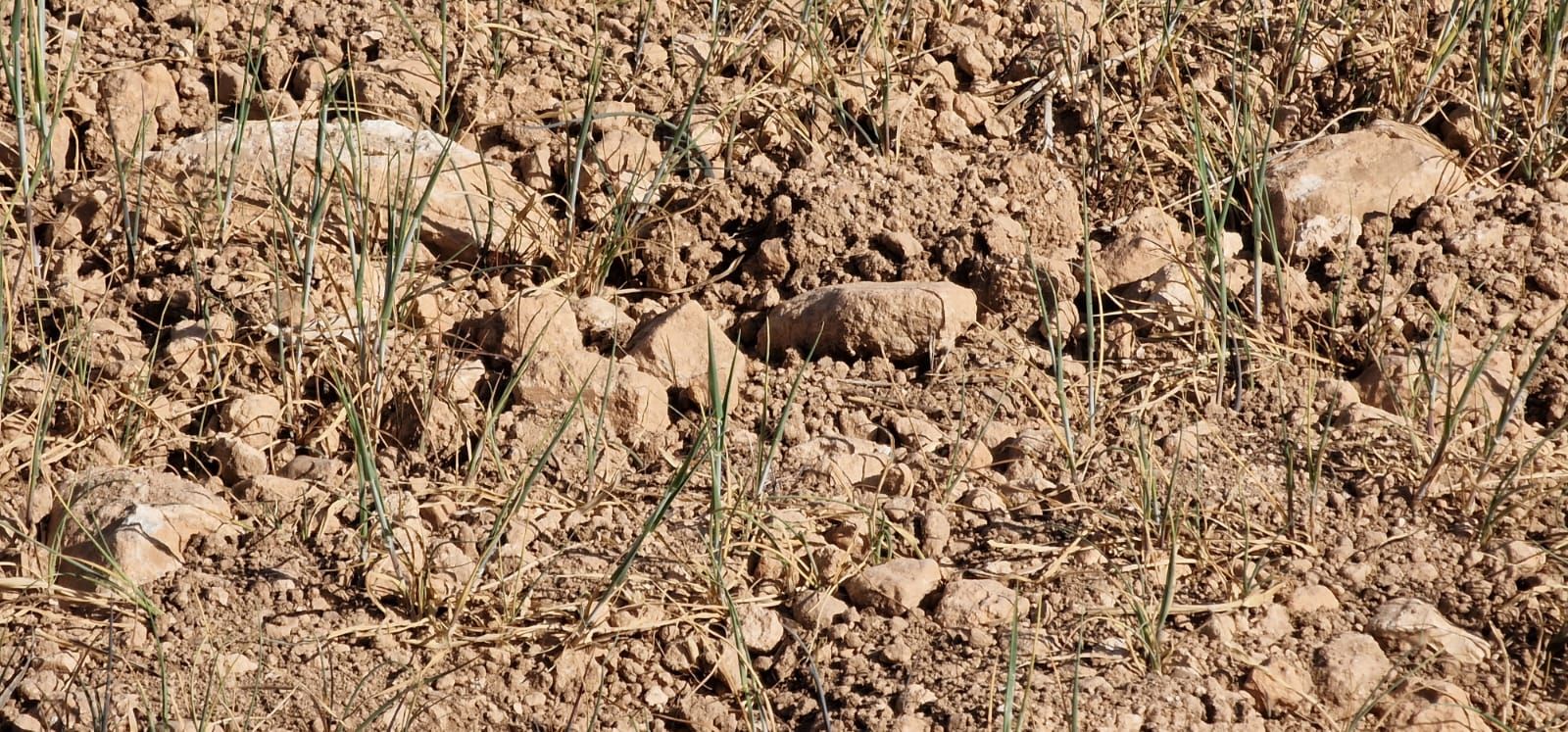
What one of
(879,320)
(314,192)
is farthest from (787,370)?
(314,192)

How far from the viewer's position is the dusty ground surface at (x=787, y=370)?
1968 millimetres

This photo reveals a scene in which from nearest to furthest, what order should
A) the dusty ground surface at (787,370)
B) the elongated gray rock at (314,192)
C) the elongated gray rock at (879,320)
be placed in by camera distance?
the dusty ground surface at (787,370)
the elongated gray rock at (879,320)
the elongated gray rock at (314,192)

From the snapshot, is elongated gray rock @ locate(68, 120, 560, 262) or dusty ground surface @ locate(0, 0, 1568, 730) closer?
dusty ground surface @ locate(0, 0, 1568, 730)

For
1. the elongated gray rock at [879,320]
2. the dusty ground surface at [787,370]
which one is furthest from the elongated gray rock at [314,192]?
the elongated gray rock at [879,320]

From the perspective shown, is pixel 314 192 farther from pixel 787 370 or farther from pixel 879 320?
pixel 879 320

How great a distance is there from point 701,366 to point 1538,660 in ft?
4.16

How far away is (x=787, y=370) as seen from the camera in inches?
98.7

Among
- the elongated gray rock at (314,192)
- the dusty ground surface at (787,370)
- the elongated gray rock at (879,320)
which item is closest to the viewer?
the dusty ground surface at (787,370)

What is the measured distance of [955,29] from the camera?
310 cm

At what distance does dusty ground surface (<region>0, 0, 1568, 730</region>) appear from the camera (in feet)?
6.46

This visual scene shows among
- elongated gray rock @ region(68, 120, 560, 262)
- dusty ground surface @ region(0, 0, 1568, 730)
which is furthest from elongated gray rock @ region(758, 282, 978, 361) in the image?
elongated gray rock @ region(68, 120, 560, 262)

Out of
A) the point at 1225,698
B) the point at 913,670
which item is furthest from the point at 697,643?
the point at 1225,698

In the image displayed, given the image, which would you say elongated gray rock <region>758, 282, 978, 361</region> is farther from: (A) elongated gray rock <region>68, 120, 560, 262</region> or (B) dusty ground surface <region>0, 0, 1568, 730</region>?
(A) elongated gray rock <region>68, 120, 560, 262</region>

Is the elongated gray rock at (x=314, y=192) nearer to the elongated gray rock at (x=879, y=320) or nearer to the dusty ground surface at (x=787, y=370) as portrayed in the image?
the dusty ground surface at (x=787, y=370)
